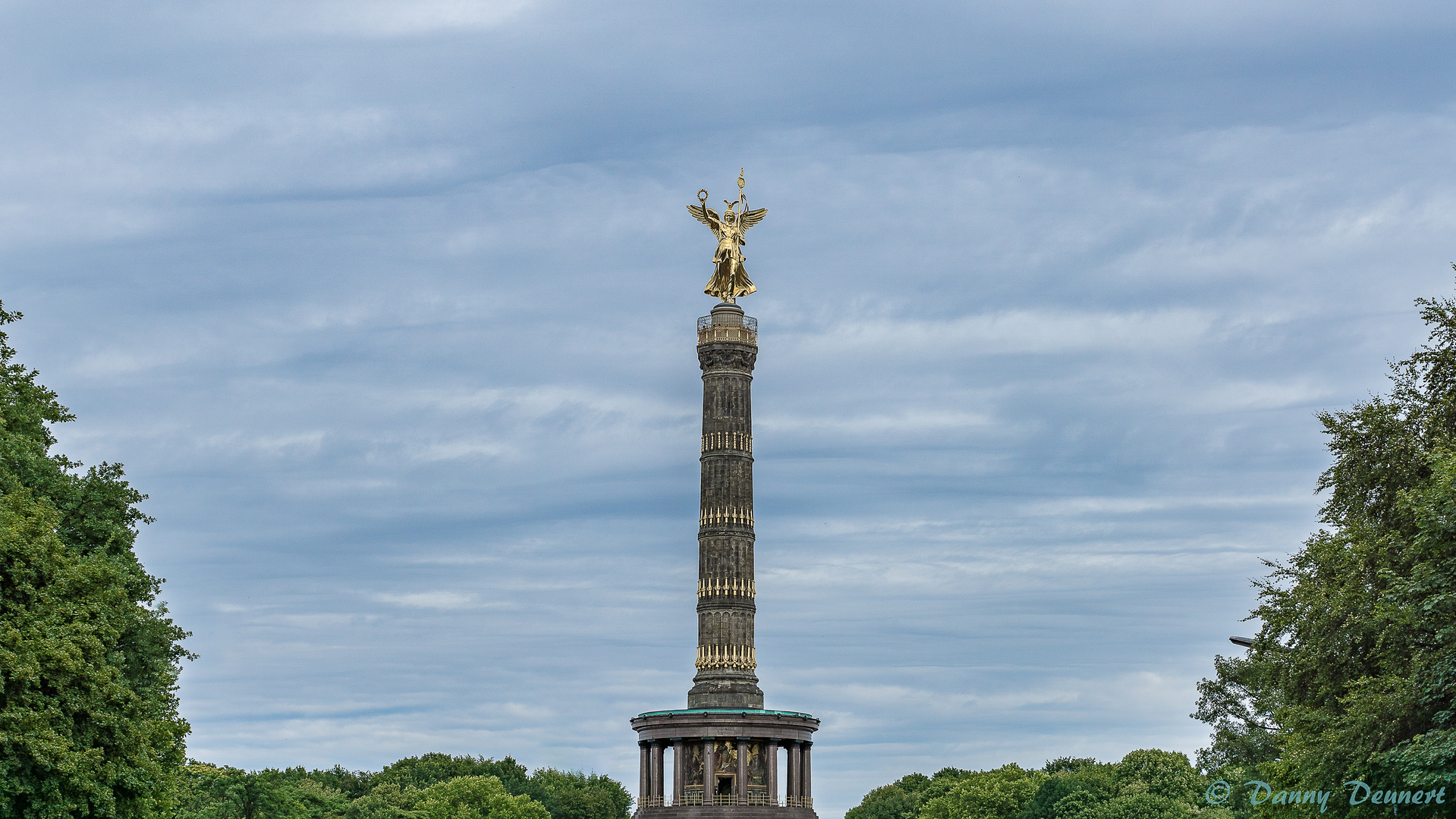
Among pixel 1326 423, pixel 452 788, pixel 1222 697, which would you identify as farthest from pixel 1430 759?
pixel 452 788

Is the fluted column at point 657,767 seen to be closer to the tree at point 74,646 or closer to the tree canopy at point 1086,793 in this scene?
the tree at point 74,646

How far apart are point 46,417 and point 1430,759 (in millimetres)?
37471

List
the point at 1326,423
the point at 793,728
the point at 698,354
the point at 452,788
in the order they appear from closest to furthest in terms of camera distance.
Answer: the point at 1326,423 < the point at 793,728 < the point at 698,354 < the point at 452,788

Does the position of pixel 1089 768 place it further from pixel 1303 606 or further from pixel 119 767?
pixel 119 767

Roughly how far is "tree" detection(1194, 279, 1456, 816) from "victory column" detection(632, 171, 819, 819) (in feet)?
79.8

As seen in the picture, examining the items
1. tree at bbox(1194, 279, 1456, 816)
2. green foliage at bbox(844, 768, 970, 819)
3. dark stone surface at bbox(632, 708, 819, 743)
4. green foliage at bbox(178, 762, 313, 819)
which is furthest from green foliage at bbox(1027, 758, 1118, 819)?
tree at bbox(1194, 279, 1456, 816)

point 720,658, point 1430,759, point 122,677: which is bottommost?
point 1430,759

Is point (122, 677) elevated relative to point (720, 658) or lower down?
lower down

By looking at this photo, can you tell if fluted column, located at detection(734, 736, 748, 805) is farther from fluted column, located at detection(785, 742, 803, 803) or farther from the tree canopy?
the tree canopy

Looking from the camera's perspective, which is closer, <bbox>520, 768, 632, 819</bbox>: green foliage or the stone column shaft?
the stone column shaft

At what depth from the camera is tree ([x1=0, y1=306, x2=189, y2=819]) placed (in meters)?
36.0

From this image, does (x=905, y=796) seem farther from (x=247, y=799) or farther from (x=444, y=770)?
(x=247, y=799)

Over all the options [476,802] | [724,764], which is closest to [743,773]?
[724,764]

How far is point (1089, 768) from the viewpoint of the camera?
4318 inches
